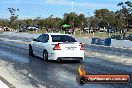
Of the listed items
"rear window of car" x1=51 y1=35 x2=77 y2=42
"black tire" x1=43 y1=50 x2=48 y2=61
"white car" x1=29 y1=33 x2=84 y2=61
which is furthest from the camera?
"black tire" x1=43 y1=50 x2=48 y2=61

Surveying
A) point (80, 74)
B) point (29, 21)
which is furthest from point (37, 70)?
point (29, 21)

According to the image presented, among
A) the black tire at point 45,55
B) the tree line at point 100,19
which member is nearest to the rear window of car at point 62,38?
the black tire at point 45,55

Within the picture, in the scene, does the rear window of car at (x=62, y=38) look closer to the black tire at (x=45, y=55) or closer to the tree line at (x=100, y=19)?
the black tire at (x=45, y=55)

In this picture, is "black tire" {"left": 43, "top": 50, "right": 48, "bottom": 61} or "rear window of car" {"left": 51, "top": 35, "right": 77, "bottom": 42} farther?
"black tire" {"left": 43, "top": 50, "right": 48, "bottom": 61}

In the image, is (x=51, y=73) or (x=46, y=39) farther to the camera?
(x=46, y=39)

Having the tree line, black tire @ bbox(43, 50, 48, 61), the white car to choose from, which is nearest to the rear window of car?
the white car

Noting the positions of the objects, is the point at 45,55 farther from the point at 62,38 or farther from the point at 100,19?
the point at 100,19

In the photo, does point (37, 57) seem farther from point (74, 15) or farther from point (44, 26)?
point (44, 26)

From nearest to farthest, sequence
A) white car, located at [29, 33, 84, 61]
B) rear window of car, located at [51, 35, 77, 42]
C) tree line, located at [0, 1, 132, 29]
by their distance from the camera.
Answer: white car, located at [29, 33, 84, 61] → rear window of car, located at [51, 35, 77, 42] → tree line, located at [0, 1, 132, 29]

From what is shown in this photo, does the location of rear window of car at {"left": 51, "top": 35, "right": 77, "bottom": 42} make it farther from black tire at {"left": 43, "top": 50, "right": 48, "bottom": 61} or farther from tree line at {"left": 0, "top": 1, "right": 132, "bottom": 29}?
tree line at {"left": 0, "top": 1, "right": 132, "bottom": 29}

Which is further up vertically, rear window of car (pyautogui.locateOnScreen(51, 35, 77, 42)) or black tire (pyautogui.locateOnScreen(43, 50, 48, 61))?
rear window of car (pyautogui.locateOnScreen(51, 35, 77, 42))

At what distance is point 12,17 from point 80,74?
139m

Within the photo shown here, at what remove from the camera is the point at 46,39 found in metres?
18.4

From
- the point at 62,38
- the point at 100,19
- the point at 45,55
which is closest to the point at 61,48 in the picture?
the point at 62,38
